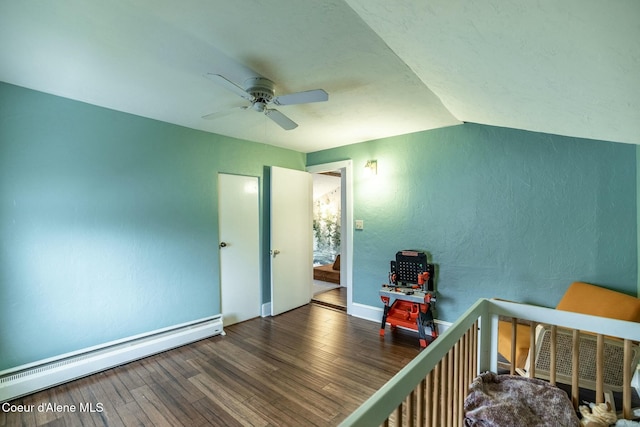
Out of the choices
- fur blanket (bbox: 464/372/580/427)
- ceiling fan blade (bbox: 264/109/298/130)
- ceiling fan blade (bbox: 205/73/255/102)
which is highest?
ceiling fan blade (bbox: 205/73/255/102)

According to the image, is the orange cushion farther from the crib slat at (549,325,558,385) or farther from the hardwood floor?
the hardwood floor

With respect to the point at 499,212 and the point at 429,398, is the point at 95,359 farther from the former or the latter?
the point at 499,212

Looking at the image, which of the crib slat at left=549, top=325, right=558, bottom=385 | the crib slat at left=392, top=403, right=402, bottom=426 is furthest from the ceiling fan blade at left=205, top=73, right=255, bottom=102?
the crib slat at left=549, top=325, right=558, bottom=385

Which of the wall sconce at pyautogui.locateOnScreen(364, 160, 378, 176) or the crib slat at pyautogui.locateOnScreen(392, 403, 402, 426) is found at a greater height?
the wall sconce at pyautogui.locateOnScreen(364, 160, 378, 176)

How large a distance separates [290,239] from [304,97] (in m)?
2.47

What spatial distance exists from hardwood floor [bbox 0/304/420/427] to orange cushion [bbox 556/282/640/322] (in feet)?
4.59

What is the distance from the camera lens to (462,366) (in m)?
1.38

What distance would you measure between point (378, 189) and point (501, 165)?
1337mm

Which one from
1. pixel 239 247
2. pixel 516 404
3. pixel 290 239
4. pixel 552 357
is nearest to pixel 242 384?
pixel 239 247

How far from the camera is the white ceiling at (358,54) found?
→ 2.87 ft

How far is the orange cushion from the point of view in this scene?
1.75m

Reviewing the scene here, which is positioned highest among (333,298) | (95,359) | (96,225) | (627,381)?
(96,225)

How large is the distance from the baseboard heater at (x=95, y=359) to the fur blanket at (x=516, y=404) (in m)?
2.65

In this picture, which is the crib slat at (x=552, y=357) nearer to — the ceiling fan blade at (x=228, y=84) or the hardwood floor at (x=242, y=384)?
the hardwood floor at (x=242, y=384)
